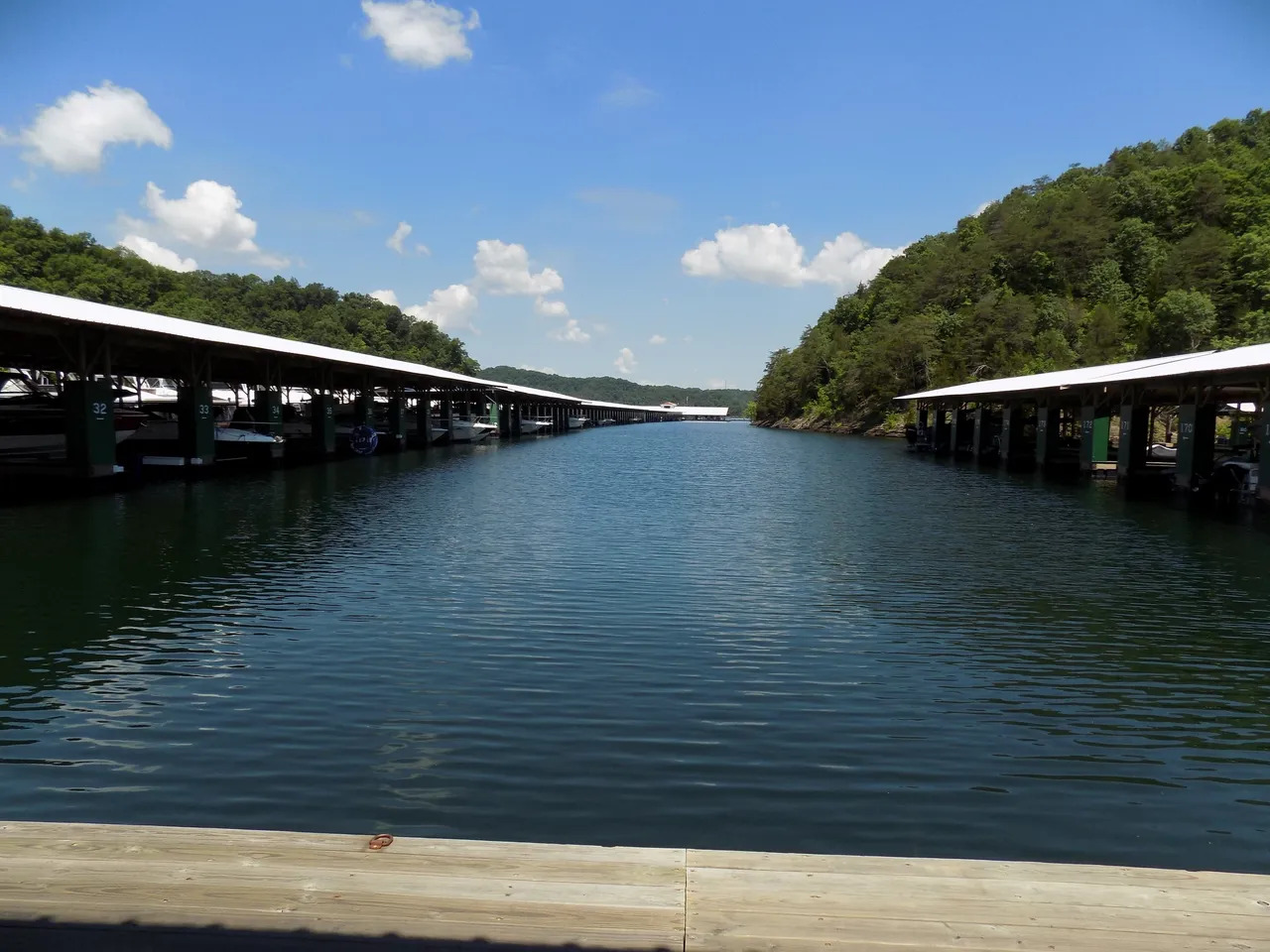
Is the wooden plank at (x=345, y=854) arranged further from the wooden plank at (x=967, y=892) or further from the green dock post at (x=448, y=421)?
the green dock post at (x=448, y=421)

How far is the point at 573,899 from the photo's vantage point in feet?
11.8

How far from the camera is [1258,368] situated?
21.3m

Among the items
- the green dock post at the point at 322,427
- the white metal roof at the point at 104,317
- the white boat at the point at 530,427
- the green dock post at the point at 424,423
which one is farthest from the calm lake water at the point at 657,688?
the white boat at the point at 530,427

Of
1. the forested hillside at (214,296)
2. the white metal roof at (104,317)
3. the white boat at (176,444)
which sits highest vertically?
the forested hillside at (214,296)

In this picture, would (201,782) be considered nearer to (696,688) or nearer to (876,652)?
(696,688)

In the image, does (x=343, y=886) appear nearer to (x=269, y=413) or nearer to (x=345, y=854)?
(x=345, y=854)

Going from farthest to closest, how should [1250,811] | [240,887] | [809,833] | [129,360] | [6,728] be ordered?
[129,360] → [6,728] → [1250,811] → [809,833] → [240,887]

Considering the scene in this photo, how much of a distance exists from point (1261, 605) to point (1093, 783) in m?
8.53

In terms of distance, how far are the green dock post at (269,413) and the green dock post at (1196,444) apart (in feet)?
125

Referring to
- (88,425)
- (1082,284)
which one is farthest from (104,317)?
(1082,284)

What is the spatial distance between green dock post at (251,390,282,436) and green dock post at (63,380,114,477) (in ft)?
43.1

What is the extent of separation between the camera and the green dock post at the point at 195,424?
3212 cm

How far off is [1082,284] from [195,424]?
11033cm

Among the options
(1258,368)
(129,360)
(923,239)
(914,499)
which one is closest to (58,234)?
(129,360)
